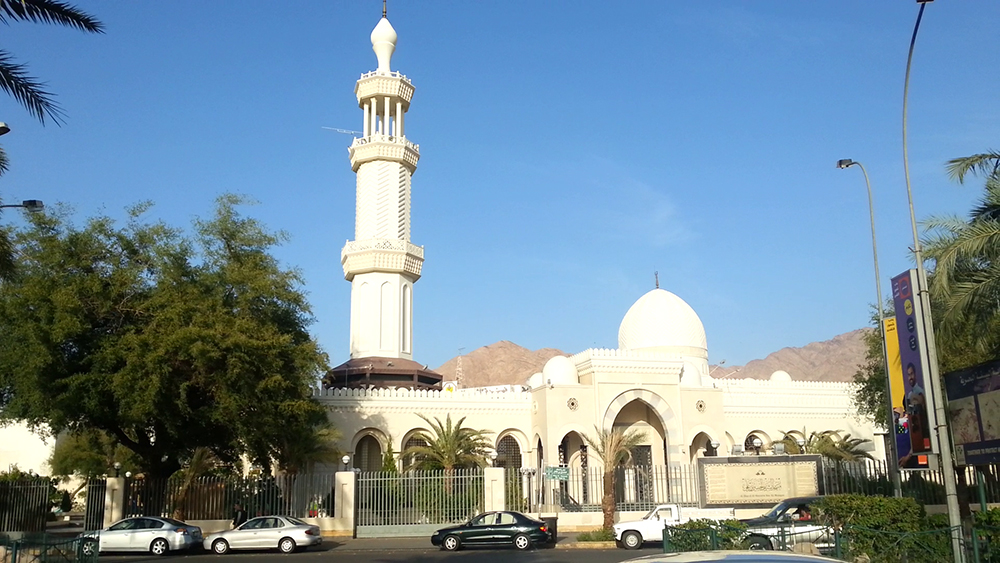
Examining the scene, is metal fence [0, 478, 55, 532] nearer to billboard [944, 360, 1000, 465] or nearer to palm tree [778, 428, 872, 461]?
billboard [944, 360, 1000, 465]

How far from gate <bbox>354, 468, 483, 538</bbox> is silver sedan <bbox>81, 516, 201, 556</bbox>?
5996mm

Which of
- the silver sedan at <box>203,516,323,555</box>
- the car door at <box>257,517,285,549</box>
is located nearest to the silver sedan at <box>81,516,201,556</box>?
the silver sedan at <box>203,516,323,555</box>

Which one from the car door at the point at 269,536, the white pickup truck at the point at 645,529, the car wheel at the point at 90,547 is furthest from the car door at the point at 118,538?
the white pickup truck at the point at 645,529

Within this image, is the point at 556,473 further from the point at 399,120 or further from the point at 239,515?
the point at 399,120

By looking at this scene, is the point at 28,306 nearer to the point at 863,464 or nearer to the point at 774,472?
the point at 774,472

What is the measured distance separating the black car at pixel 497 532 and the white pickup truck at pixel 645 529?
1.80 m

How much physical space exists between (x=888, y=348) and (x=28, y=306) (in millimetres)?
20822

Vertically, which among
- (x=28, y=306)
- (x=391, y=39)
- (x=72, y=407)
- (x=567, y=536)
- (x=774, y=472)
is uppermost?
(x=391, y=39)

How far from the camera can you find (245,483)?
25.3m

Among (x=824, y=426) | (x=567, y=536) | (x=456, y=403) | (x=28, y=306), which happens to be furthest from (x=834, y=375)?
(x=28, y=306)

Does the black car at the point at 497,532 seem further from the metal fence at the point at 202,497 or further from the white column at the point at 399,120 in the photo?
the white column at the point at 399,120

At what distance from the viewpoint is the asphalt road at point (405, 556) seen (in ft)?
57.8

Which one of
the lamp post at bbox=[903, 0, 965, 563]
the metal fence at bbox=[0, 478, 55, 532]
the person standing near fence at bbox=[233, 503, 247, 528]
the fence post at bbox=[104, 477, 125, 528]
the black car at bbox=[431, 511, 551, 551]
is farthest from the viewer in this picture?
the fence post at bbox=[104, 477, 125, 528]

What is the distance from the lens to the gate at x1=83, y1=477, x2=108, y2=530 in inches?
969
